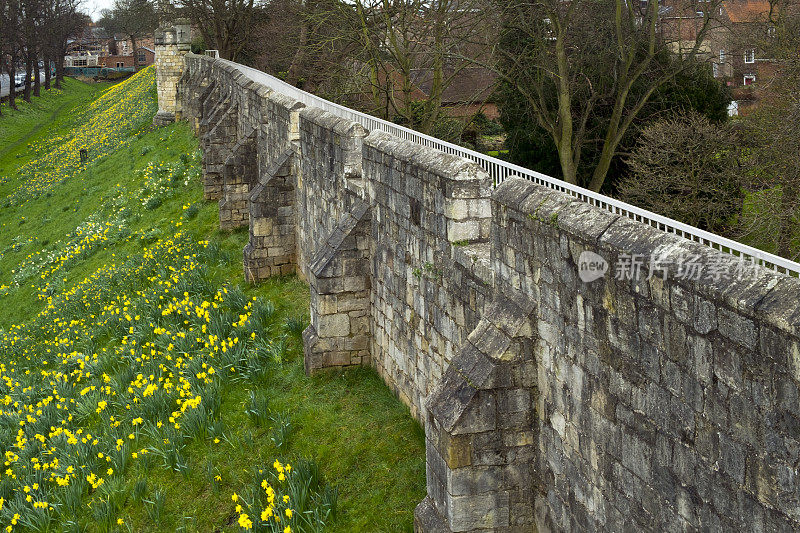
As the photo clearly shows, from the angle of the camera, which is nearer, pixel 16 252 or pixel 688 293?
pixel 688 293

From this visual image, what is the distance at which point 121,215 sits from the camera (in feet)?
68.9

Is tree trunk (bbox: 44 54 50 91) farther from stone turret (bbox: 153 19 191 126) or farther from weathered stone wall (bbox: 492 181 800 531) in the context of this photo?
weathered stone wall (bbox: 492 181 800 531)

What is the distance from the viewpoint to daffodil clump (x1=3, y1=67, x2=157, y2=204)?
31.0 m

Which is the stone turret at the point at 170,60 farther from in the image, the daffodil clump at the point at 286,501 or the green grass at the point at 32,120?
the daffodil clump at the point at 286,501

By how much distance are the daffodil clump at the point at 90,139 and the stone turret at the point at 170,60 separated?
1.09m

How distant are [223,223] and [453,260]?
35.4 feet

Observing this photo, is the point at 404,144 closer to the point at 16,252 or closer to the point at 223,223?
the point at 223,223

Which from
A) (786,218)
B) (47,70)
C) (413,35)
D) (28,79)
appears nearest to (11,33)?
(28,79)

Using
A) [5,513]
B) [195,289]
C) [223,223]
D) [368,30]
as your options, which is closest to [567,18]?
[368,30]

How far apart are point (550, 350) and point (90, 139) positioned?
3455 cm

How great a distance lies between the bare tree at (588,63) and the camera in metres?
16.9

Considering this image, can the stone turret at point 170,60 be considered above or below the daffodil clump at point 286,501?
above

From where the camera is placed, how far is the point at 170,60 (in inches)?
1410

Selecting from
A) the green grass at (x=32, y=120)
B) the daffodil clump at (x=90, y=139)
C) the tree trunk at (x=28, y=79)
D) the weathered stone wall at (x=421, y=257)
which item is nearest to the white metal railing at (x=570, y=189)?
the weathered stone wall at (x=421, y=257)
